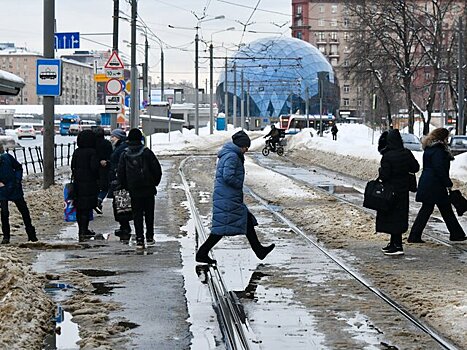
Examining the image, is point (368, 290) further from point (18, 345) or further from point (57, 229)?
point (57, 229)

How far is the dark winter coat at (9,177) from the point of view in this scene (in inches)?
587

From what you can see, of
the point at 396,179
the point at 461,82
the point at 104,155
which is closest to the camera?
the point at 396,179

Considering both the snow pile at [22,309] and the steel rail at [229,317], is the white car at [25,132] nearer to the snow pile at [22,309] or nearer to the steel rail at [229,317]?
the steel rail at [229,317]

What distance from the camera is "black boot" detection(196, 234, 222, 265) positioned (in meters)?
12.5

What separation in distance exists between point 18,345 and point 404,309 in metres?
3.77

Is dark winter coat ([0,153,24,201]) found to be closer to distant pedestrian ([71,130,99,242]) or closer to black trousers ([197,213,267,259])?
distant pedestrian ([71,130,99,242])

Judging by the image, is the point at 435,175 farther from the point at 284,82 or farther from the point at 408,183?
the point at 284,82

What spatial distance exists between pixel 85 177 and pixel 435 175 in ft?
17.3

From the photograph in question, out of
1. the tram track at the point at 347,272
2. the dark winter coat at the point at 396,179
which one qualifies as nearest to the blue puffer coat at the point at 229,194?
the tram track at the point at 347,272

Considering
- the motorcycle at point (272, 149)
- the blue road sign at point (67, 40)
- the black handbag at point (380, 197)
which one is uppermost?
the blue road sign at point (67, 40)

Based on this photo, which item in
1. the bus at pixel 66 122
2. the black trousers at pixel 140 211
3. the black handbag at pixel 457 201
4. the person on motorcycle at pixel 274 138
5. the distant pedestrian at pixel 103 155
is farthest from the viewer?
the bus at pixel 66 122

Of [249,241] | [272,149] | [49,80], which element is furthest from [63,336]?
[272,149]

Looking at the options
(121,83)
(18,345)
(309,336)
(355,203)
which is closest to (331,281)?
(309,336)

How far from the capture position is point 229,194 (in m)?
12.3
